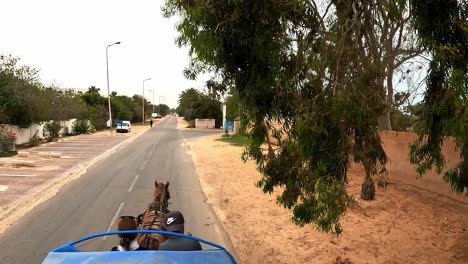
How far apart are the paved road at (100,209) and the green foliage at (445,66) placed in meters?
6.63

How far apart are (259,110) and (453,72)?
2.83 metres

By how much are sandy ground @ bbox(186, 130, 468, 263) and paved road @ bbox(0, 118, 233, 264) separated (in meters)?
0.84

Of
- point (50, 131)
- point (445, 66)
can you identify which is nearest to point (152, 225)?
point (445, 66)

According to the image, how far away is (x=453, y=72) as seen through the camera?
4.46 metres

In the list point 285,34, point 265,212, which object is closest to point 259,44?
point 285,34

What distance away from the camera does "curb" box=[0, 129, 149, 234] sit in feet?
42.0

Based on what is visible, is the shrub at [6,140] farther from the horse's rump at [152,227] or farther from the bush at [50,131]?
the horse's rump at [152,227]

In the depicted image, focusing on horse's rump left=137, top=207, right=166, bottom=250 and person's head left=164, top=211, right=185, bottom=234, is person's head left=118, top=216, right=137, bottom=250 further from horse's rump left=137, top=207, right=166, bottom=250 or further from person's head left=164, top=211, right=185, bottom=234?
person's head left=164, top=211, right=185, bottom=234

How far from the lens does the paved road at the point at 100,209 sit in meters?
10.2

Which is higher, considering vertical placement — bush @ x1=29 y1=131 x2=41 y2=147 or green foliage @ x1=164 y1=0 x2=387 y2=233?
green foliage @ x1=164 y1=0 x2=387 y2=233

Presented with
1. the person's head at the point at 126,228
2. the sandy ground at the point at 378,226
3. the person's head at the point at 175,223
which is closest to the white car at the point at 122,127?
the sandy ground at the point at 378,226

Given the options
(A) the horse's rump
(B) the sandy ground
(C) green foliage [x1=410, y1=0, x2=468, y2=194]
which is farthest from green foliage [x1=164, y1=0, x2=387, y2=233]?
(A) the horse's rump

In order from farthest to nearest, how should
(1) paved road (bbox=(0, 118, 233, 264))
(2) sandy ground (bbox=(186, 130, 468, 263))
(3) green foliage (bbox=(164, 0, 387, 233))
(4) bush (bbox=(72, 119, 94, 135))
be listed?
(4) bush (bbox=(72, 119, 94, 135)) < (1) paved road (bbox=(0, 118, 233, 264)) < (2) sandy ground (bbox=(186, 130, 468, 263)) < (3) green foliage (bbox=(164, 0, 387, 233))

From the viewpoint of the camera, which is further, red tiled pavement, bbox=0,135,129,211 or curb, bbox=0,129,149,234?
red tiled pavement, bbox=0,135,129,211
